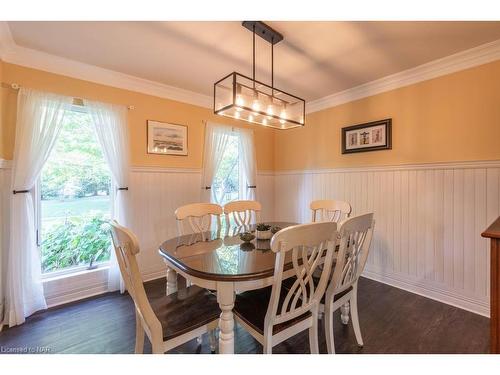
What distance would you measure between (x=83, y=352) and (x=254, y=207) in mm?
1792

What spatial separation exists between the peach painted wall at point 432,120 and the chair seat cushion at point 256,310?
2.04 metres

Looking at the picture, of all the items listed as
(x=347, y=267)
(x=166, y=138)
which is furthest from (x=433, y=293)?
(x=166, y=138)

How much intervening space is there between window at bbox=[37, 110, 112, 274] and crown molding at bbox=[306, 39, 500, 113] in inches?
114

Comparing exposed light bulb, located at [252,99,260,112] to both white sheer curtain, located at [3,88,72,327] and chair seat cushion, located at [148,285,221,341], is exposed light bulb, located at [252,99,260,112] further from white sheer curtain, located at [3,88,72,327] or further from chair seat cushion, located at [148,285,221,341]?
white sheer curtain, located at [3,88,72,327]

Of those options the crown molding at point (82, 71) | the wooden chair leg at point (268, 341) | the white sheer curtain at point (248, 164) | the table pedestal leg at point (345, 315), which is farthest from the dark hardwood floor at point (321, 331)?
the crown molding at point (82, 71)

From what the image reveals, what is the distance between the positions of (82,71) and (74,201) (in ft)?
4.19

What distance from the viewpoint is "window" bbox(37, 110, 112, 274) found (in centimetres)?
221

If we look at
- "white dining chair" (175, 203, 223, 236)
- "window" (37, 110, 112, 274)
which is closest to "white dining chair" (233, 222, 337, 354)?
"white dining chair" (175, 203, 223, 236)

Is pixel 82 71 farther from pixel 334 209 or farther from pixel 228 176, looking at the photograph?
pixel 334 209

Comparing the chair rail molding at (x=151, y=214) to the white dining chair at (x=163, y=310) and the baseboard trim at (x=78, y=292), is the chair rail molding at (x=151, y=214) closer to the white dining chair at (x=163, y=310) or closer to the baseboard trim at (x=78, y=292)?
the baseboard trim at (x=78, y=292)

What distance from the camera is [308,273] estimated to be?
3.98 feet
